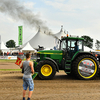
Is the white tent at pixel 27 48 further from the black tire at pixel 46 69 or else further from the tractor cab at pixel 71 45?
the black tire at pixel 46 69

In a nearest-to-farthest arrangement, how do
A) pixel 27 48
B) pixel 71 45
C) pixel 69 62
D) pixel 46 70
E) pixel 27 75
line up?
pixel 27 75 → pixel 46 70 → pixel 69 62 → pixel 71 45 → pixel 27 48

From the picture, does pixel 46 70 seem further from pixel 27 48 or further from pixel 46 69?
pixel 27 48

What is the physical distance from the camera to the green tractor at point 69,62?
8.85 meters

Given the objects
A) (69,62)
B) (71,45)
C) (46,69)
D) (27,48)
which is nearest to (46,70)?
(46,69)

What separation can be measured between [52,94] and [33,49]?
33.4 meters

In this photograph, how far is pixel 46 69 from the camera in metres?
8.93

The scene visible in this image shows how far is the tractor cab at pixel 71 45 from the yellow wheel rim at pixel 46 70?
1.25 metres

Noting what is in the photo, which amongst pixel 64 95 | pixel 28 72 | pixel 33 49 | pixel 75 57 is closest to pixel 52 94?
pixel 64 95

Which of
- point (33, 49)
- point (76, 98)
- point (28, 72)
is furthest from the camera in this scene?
point (33, 49)

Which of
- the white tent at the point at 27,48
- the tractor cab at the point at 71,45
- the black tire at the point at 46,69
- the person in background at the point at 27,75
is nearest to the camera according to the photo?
the person in background at the point at 27,75

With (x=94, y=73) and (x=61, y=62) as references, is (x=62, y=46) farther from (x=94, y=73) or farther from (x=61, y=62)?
(x=94, y=73)

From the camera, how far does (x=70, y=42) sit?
9.35 m

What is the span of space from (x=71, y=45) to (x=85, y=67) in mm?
1396

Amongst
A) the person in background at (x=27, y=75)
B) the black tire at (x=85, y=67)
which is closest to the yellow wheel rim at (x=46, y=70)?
the black tire at (x=85, y=67)
